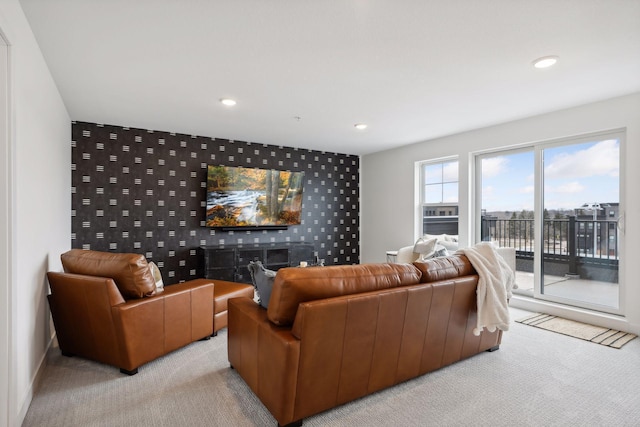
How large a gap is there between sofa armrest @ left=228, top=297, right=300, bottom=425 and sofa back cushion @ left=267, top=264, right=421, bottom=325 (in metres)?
0.12

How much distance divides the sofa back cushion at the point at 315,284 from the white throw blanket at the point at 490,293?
841mm

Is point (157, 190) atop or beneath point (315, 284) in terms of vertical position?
atop

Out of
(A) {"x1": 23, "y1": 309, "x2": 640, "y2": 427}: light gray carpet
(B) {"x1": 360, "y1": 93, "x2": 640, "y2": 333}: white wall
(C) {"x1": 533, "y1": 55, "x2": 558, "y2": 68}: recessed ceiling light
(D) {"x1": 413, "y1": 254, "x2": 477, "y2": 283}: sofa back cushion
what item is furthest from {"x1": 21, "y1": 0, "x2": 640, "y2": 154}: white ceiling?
(A) {"x1": 23, "y1": 309, "x2": 640, "y2": 427}: light gray carpet

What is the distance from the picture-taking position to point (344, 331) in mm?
1877

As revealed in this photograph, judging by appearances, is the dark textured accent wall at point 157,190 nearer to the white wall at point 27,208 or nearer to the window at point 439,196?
the white wall at point 27,208

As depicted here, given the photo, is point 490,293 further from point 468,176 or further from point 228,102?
point 228,102

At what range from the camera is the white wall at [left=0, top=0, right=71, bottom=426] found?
179cm

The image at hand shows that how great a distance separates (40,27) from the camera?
2156 mm

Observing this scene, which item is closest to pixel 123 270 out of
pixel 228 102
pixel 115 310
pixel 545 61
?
pixel 115 310

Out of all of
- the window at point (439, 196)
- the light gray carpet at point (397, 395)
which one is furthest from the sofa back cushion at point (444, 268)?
the window at point (439, 196)

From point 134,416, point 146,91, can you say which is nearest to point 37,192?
point 146,91

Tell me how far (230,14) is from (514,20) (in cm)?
173

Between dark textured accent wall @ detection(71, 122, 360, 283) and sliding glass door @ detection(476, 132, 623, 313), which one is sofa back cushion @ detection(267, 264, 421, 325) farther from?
dark textured accent wall @ detection(71, 122, 360, 283)

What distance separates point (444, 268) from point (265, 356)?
1.38 m
